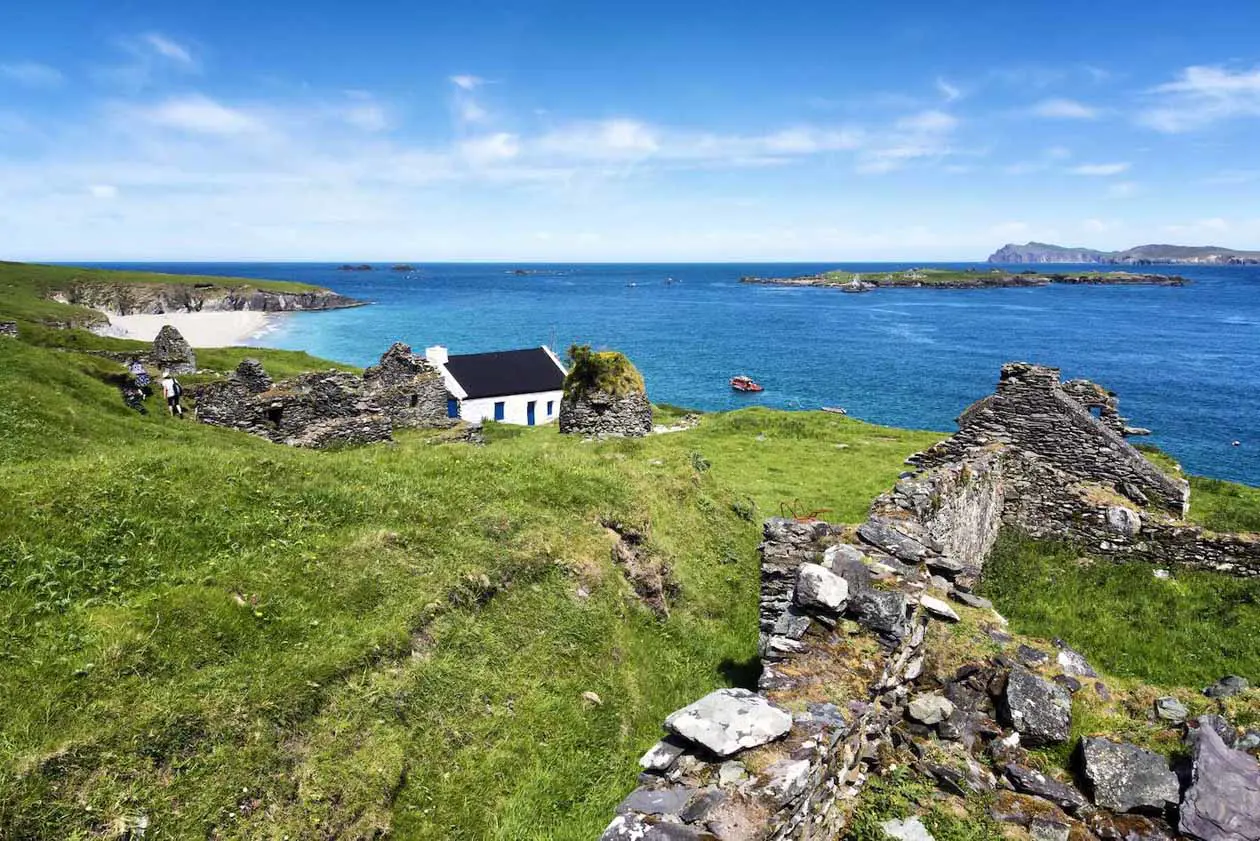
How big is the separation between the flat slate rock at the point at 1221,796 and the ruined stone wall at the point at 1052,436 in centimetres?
1338

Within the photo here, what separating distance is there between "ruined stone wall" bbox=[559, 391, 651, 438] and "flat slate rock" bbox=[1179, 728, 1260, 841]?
30021mm

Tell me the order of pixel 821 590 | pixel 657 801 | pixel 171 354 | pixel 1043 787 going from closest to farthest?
pixel 657 801 < pixel 1043 787 < pixel 821 590 < pixel 171 354

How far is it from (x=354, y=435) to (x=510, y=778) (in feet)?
71.9

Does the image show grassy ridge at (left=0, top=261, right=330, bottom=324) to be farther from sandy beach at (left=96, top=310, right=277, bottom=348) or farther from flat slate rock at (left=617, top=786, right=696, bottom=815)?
flat slate rock at (left=617, top=786, right=696, bottom=815)

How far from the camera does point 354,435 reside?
28578 mm

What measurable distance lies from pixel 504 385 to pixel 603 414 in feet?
67.0

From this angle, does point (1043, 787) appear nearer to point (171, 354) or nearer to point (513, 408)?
point (513, 408)

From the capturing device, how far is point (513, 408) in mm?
54469

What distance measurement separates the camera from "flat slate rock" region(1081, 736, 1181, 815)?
7.55 meters

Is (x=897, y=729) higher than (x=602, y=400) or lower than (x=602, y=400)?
lower

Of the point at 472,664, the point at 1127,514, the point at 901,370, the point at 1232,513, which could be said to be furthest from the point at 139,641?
the point at 901,370

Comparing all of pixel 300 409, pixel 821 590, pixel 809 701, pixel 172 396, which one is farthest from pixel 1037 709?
pixel 172 396

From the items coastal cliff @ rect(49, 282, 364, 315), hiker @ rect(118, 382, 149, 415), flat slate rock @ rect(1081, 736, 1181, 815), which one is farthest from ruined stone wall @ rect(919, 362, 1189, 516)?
coastal cliff @ rect(49, 282, 364, 315)

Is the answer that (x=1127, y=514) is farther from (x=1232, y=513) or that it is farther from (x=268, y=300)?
(x=268, y=300)
